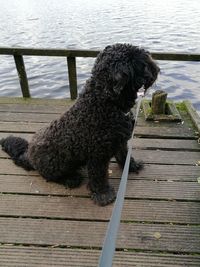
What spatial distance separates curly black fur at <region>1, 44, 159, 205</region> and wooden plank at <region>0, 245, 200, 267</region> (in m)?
0.61

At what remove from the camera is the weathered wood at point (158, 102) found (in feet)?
14.9

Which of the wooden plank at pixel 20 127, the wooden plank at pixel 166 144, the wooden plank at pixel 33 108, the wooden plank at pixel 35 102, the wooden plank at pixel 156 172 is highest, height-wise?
the wooden plank at pixel 156 172

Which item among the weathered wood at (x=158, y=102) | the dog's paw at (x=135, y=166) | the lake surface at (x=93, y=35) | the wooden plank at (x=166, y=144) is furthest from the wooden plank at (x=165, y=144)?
the lake surface at (x=93, y=35)

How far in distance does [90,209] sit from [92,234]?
321mm

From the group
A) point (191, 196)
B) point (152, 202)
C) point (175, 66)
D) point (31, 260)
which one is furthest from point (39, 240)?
point (175, 66)

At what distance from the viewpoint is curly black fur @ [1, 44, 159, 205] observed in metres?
2.62

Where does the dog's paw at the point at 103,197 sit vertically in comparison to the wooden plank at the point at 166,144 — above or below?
above

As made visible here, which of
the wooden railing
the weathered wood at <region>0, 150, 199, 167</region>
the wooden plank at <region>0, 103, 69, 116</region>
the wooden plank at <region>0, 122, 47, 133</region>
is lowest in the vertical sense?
the wooden plank at <region>0, 103, 69, 116</region>

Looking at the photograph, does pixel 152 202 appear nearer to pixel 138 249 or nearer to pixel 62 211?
pixel 138 249

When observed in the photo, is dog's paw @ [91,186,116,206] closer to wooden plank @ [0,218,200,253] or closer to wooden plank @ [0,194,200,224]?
wooden plank @ [0,194,200,224]

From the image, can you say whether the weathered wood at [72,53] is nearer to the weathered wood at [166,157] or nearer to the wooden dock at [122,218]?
the wooden dock at [122,218]

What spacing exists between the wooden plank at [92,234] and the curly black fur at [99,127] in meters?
0.38

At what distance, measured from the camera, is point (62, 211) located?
10.1 feet

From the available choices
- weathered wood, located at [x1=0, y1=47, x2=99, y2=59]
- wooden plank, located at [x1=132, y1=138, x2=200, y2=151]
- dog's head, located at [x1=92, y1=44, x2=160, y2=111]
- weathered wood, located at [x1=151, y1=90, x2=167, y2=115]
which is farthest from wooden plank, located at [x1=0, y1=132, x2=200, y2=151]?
weathered wood, located at [x1=0, y1=47, x2=99, y2=59]
